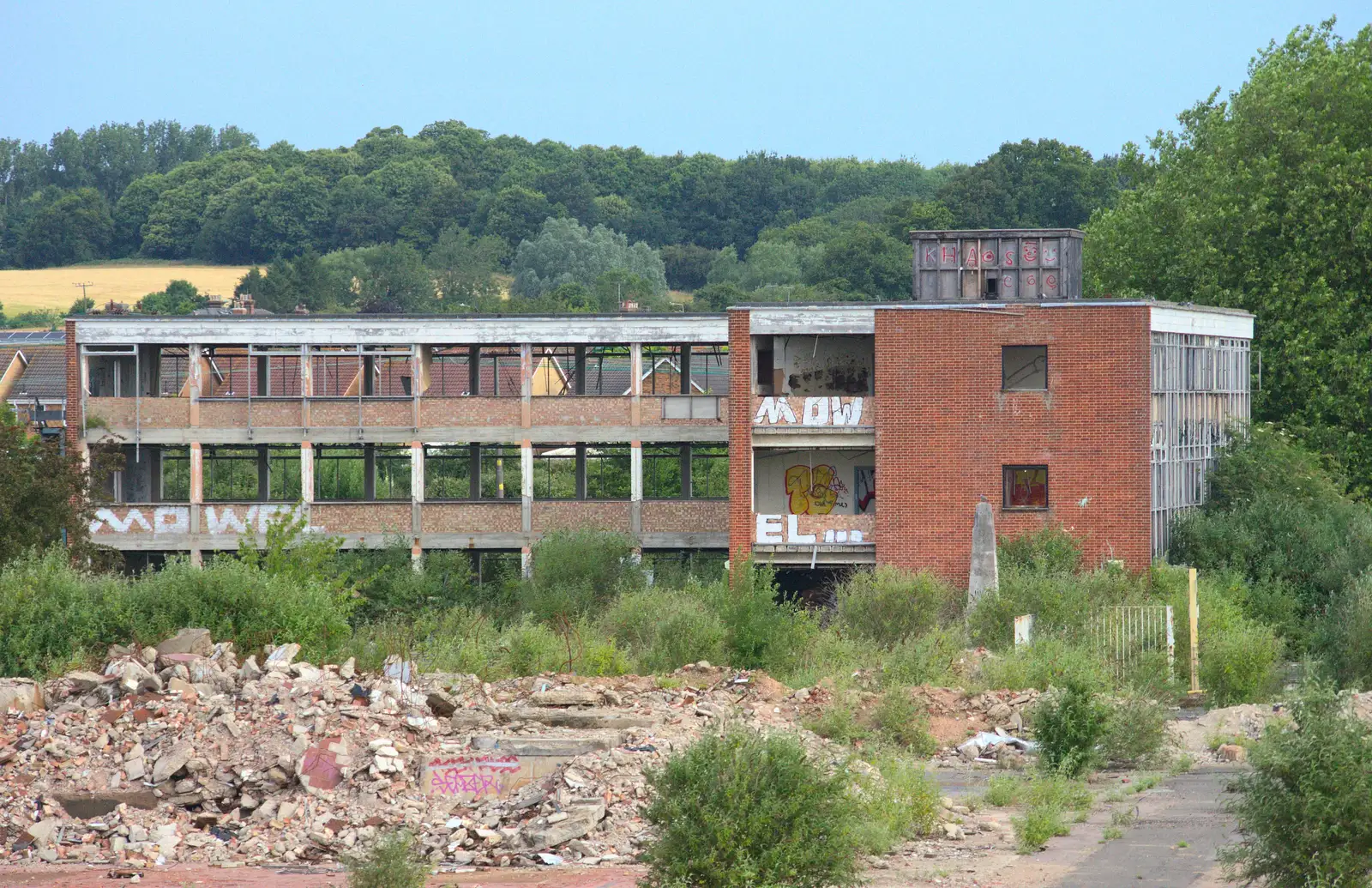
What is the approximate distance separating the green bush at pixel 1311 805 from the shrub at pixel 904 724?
10319 millimetres

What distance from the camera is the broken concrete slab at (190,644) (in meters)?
26.2

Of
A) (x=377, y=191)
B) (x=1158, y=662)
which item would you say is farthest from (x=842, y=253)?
(x=1158, y=662)

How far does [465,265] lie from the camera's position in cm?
12212

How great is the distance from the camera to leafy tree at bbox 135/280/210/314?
105125mm

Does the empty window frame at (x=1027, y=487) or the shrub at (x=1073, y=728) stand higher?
the empty window frame at (x=1027, y=487)

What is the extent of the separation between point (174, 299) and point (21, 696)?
91045mm

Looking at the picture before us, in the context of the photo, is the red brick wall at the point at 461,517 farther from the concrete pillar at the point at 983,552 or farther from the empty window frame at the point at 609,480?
the concrete pillar at the point at 983,552

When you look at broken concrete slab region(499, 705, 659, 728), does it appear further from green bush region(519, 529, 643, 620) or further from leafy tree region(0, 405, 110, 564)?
leafy tree region(0, 405, 110, 564)

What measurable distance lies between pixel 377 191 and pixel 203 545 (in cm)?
9740

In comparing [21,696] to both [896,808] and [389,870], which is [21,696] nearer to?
[389,870]

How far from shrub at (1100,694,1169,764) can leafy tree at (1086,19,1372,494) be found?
28776 mm

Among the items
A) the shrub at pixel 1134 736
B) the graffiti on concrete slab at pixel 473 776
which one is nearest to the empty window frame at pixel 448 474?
the shrub at pixel 1134 736

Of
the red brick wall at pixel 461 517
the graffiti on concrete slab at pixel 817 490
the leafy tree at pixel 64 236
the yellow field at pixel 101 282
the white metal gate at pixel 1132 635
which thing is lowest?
the white metal gate at pixel 1132 635

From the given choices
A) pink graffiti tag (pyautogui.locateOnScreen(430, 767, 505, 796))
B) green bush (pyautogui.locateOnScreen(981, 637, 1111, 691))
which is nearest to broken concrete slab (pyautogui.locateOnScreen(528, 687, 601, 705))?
pink graffiti tag (pyautogui.locateOnScreen(430, 767, 505, 796))
